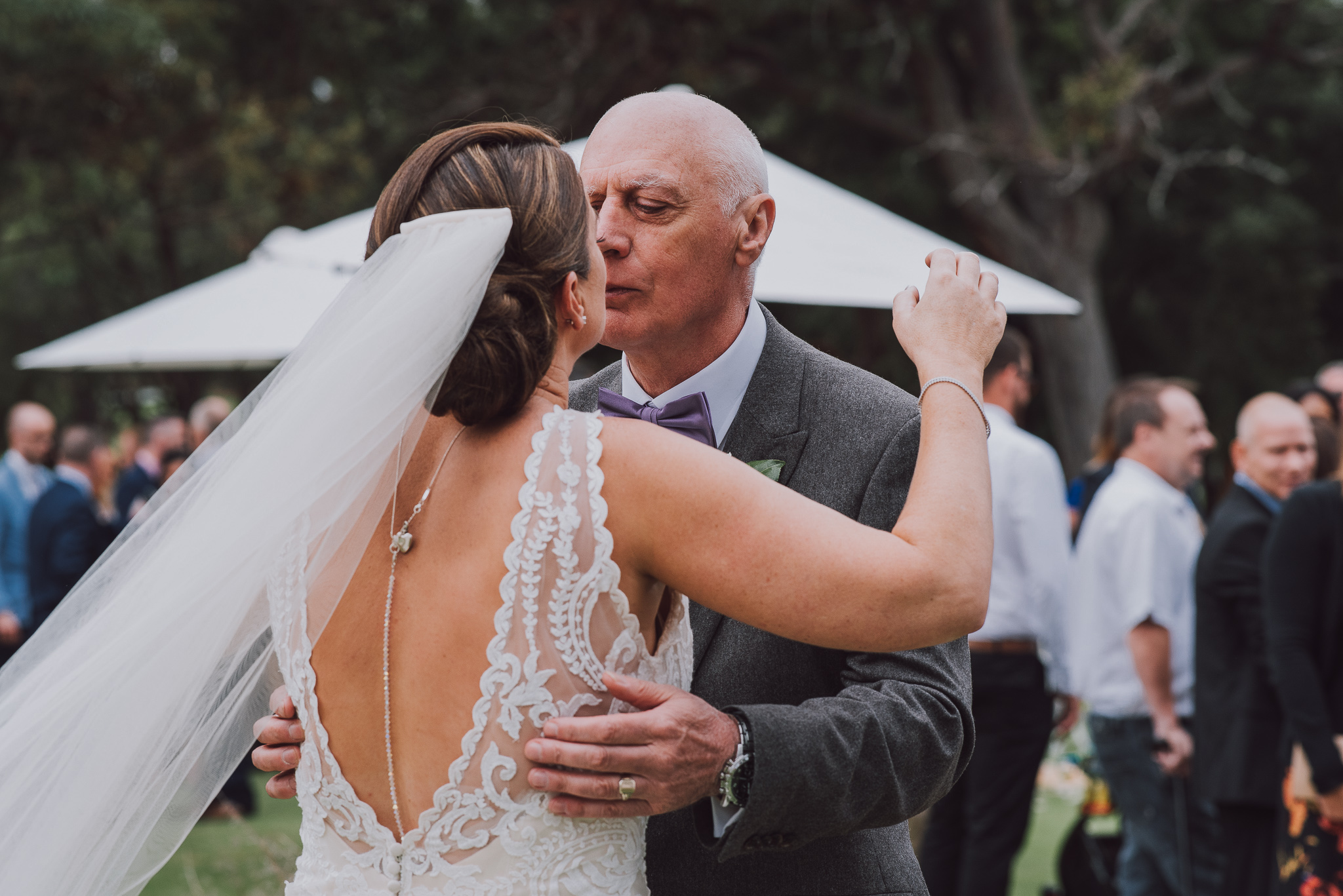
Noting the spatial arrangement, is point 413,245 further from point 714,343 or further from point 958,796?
point 958,796

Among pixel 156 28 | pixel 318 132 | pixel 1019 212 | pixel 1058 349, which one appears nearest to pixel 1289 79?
pixel 1019 212

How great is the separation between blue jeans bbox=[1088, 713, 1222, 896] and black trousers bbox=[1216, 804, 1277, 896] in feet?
1.83

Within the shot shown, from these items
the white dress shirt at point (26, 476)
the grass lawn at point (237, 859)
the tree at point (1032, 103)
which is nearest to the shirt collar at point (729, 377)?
the grass lawn at point (237, 859)

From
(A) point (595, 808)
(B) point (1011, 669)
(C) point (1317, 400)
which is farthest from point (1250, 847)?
(A) point (595, 808)

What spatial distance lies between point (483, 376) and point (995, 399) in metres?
4.90

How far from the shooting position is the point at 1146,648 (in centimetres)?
559

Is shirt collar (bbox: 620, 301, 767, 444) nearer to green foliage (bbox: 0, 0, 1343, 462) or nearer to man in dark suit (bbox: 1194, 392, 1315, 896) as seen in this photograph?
man in dark suit (bbox: 1194, 392, 1315, 896)

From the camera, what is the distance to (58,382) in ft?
93.5

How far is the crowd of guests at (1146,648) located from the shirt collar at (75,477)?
6.29m

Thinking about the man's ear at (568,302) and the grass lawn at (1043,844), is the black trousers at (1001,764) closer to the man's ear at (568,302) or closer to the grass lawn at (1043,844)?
the grass lawn at (1043,844)

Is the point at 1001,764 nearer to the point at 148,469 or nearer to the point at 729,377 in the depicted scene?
the point at 729,377

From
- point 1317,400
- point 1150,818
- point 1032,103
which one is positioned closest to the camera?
point 1150,818

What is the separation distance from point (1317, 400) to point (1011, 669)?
2774 mm

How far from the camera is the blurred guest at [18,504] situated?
354 inches
